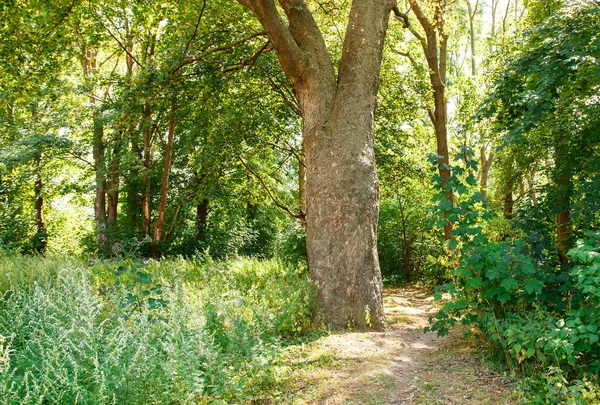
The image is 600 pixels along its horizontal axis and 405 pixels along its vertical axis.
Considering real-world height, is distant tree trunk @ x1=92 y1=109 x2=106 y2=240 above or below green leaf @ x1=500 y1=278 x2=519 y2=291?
above

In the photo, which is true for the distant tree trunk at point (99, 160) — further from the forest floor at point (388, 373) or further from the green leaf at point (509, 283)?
the green leaf at point (509, 283)

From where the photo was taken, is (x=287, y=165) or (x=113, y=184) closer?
(x=113, y=184)

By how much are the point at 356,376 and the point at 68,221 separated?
74.9 ft

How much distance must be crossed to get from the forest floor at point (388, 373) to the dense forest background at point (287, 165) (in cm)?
33

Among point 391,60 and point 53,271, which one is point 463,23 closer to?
point 391,60

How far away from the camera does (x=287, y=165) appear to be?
52.5 ft

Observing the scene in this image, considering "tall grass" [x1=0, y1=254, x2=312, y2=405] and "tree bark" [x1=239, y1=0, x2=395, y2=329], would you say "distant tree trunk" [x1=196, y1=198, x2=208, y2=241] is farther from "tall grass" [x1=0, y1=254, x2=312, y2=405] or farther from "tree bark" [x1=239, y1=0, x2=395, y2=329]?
"tree bark" [x1=239, y1=0, x2=395, y2=329]

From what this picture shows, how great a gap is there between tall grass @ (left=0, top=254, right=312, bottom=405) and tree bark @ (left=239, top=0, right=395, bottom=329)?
564 mm

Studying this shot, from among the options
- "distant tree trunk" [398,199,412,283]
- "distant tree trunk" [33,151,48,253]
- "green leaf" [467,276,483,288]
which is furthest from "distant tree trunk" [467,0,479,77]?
"green leaf" [467,276,483,288]

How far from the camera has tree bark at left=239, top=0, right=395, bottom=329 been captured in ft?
19.6

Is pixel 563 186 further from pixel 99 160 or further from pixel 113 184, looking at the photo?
pixel 99 160

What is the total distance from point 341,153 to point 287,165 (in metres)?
9.86

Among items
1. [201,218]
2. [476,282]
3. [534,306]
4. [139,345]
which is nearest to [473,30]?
[201,218]

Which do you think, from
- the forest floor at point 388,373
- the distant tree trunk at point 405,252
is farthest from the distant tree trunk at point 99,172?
the forest floor at point 388,373
